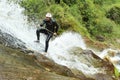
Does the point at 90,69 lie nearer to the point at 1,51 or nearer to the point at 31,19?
the point at 1,51

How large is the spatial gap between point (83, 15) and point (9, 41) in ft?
30.9

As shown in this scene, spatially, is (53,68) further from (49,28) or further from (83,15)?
(83,15)

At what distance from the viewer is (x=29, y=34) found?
54.1 ft

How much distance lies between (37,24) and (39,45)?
3.78 m

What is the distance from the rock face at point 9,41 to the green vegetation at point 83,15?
15.6ft

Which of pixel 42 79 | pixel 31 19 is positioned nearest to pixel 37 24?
pixel 31 19

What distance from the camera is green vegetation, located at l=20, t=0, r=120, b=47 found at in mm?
17688

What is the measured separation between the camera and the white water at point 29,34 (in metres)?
13.7

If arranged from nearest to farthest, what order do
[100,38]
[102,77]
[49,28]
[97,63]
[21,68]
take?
[21,68], [102,77], [49,28], [97,63], [100,38]

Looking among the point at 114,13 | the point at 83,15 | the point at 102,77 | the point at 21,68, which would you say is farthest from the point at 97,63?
the point at 114,13

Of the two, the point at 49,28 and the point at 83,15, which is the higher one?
the point at 83,15

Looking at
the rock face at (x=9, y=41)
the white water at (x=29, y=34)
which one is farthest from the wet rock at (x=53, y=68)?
the white water at (x=29, y=34)

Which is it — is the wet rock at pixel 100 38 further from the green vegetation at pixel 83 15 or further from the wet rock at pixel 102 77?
the wet rock at pixel 102 77

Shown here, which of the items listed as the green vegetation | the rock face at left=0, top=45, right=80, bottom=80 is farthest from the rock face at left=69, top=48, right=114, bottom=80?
the green vegetation
